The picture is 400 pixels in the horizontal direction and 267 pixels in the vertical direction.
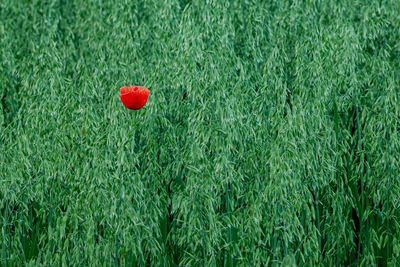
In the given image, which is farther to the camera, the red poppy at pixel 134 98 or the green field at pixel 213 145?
the green field at pixel 213 145

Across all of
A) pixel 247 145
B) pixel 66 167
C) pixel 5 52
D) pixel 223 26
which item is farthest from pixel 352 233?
pixel 5 52

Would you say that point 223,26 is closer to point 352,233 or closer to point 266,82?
point 266,82

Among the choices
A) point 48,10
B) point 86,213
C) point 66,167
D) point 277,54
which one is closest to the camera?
point 86,213

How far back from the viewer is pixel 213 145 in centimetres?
390

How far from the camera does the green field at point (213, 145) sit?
12.5 feet

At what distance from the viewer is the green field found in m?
3.82

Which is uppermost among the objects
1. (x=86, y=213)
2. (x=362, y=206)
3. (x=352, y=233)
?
(x=86, y=213)

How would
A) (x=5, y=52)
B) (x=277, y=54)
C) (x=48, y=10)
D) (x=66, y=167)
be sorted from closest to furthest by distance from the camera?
1. (x=66, y=167)
2. (x=277, y=54)
3. (x=5, y=52)
4. (x=48, y=10)

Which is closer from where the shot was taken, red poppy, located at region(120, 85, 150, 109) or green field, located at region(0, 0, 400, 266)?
red poppy, located at region(120, 85, 150, 109)

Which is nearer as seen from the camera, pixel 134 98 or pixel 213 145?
pixel 134 98

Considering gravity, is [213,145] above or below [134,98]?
below

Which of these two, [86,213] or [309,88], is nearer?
[86,213]

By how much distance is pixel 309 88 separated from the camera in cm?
420

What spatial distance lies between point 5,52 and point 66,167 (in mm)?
1638
